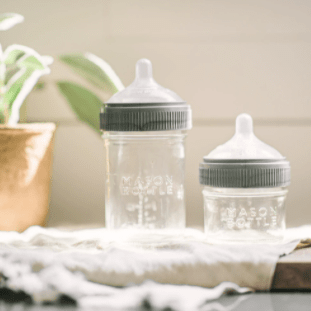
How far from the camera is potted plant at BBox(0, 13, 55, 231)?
73 cm

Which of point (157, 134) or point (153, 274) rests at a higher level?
point (157, 134)

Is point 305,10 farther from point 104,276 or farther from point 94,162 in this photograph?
point 104,276

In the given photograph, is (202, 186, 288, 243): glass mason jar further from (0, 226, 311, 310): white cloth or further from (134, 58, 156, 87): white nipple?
(134, 58, 156, 87): white nipple

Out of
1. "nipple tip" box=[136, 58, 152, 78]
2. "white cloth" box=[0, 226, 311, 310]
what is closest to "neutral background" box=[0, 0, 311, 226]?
"nipple tip" box=[136, 58, 152, 78]

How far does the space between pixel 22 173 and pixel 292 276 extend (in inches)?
16.6

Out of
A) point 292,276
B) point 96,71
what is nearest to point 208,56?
point 96,71

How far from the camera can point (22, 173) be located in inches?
29.0

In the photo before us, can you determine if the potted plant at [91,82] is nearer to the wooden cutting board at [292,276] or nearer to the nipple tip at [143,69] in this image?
the nipple tip at [143,69]

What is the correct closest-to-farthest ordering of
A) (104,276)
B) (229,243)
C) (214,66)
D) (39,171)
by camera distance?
1. (104,276)
2. (229,243)
3. (39,171)
4. (214,66)

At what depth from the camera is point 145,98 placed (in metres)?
0.65

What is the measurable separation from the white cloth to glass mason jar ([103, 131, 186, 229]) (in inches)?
3.1

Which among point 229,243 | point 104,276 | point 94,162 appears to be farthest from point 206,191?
point 94,162

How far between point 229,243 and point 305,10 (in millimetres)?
469

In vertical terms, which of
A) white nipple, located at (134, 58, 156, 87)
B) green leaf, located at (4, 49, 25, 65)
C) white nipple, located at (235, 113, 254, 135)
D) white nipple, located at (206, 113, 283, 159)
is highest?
green leaf, located at (4, 49, 25, 65)
